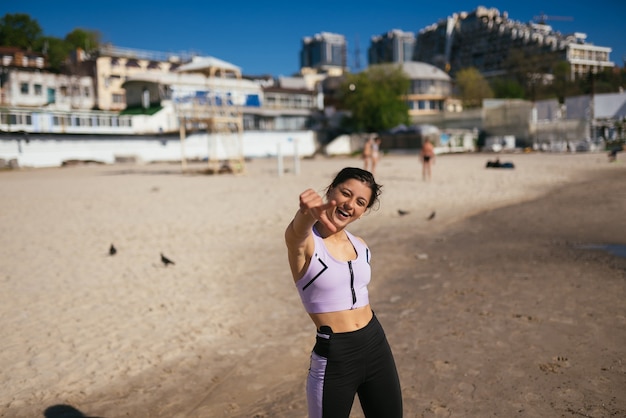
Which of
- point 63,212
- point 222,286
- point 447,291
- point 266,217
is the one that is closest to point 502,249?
point 447,291

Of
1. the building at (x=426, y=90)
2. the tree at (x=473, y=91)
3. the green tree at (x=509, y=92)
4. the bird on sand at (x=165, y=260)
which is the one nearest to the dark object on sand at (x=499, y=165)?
the bird on sand at (x=165, y=260)

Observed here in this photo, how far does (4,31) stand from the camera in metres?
83.1

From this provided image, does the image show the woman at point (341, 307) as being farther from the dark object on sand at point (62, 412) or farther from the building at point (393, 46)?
the building at point (393, 46)

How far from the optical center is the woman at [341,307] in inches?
103

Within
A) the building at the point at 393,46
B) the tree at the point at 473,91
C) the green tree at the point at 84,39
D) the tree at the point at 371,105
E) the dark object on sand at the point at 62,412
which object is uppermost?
the building at the point at 393,46

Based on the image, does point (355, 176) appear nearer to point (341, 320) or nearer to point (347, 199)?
point (347, 199)

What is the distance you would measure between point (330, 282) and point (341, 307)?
155mm

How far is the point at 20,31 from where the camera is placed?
276 ft

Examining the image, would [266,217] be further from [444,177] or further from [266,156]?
[266,156]

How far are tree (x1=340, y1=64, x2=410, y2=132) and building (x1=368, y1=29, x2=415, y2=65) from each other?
118607 mm

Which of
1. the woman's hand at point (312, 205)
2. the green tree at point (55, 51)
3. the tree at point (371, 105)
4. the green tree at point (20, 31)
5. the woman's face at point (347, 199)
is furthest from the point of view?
the green tree at point (20, 31)

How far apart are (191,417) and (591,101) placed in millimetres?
61793

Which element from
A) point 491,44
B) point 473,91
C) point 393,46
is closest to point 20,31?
point 473,91

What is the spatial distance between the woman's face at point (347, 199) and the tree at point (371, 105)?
6618cm
